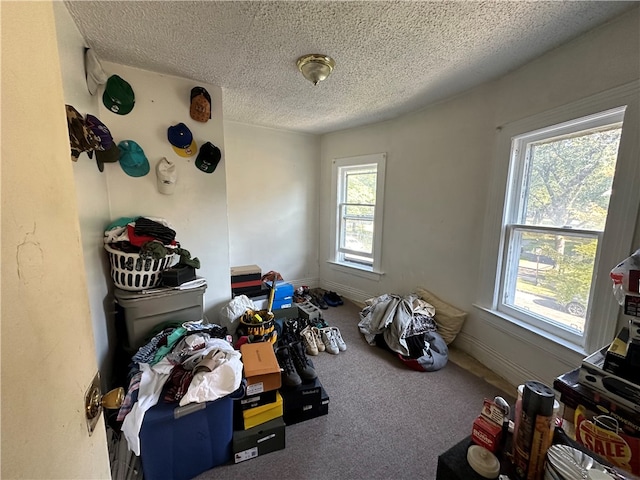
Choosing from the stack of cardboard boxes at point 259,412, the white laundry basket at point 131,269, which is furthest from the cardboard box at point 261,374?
the white laundry basket at point 131,269

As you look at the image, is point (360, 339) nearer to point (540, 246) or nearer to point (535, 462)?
point (540, 246)

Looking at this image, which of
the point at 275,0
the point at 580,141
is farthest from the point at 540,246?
the point at 275,0

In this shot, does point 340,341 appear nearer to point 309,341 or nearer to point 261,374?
point 309,341

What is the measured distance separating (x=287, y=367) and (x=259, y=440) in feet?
1.39

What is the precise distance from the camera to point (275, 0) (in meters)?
1.22

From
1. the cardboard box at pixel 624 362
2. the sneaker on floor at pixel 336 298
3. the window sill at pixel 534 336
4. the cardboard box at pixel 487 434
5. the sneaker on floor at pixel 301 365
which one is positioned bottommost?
the sneaker on floor at pixel 336 298

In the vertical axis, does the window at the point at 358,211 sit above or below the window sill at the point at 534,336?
above

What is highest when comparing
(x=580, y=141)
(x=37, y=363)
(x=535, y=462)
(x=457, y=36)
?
(x=457, y=36)

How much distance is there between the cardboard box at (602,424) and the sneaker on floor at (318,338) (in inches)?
68.0

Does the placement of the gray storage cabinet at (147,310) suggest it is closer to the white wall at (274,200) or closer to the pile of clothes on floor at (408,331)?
the white wall at (274,200)

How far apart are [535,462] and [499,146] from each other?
2083mm

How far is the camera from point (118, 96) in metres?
1.76

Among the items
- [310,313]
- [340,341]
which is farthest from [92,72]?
[340,341]

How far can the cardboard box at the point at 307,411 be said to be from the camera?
1.64 m
